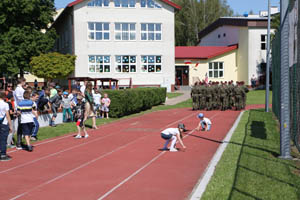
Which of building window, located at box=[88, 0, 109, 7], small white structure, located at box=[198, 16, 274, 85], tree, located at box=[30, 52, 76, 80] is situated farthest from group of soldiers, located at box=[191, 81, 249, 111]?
small white structure, located at box=[198, 16, 274, 85]

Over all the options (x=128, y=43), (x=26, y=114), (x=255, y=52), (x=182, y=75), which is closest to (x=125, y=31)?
(x=128, y=43)

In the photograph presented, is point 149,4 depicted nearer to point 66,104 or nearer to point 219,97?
point 219,97

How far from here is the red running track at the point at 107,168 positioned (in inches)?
316

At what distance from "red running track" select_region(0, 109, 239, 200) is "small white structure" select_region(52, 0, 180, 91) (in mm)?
28895

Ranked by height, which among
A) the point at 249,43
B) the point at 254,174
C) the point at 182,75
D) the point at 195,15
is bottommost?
the point at 254,174

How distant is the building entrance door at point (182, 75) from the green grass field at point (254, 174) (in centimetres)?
3918

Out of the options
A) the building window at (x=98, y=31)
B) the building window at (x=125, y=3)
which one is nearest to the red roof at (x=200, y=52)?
the building window at (x=125, y=3)

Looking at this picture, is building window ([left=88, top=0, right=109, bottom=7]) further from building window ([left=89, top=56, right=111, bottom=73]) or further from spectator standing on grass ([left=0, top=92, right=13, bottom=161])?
spectator standing on grass ([left=0, top=92, right=13, bottom=161])

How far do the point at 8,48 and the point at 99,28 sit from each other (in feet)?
30.5

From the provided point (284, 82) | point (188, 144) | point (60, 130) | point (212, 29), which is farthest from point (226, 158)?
point (212, 29)

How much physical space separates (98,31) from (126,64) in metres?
4.48

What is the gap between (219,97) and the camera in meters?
27.4

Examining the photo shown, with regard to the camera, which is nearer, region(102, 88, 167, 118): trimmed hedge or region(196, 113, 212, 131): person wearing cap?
region(196, 113, 212, 131): person wearing cap

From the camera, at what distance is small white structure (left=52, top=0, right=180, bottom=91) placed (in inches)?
1735
